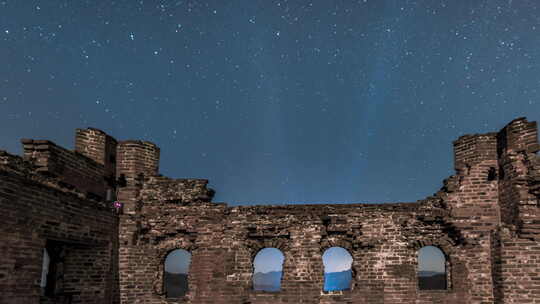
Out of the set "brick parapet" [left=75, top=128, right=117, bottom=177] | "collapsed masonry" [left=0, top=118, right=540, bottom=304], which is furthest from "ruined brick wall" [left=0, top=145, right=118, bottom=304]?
"brick parapet" [left=75, top=128, right=117, bottom=177]

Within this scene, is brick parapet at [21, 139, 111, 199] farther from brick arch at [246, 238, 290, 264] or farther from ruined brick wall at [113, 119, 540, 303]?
brick arch at [246, 238, 290, 264]

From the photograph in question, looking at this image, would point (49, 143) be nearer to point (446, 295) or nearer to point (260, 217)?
point (260, 217)

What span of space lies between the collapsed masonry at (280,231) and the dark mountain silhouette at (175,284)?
11.4 meters

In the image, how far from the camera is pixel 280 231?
41.4 ft

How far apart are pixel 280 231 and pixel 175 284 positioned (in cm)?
1402

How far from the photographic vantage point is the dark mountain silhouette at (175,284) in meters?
23.3

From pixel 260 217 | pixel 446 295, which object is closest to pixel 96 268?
pixel 260 217

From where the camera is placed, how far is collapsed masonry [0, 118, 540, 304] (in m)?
10.7

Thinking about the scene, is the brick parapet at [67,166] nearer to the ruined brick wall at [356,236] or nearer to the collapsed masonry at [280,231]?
the collapsed masonry at [280,231]

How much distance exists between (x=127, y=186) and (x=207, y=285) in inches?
153

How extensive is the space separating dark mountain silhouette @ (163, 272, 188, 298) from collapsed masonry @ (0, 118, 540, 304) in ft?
37.5

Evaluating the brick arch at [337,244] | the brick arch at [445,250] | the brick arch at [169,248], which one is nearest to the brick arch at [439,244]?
the brick arch at [445,250]

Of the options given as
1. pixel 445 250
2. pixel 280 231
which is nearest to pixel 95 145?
pixel 280 231

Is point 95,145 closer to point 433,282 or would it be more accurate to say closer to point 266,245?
point 266,245
